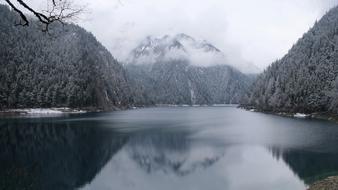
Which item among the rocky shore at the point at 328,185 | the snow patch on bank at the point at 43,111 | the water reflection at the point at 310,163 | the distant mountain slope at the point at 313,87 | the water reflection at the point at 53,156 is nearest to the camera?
the rocky shore at the point at 328,185

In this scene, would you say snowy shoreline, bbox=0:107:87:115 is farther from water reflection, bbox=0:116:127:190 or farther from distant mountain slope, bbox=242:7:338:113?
distant mountain slope, bbox=242:7:338:113

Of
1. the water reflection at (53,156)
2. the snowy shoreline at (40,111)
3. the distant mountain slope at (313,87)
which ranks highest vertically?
the distant mountain slope at (313,87)

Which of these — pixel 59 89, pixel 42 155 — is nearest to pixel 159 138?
pixel 42 155

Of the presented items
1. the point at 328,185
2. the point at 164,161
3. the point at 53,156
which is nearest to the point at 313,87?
the point at 164,161

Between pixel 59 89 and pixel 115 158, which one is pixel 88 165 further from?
pixel 59 89

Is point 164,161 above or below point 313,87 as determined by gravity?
below

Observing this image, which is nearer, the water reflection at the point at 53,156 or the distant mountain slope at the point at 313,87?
the water reflection at the point at 53,156

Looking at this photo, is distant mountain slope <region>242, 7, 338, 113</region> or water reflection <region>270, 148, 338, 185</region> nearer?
water reflection <region>270, 148, 338, 185</region>

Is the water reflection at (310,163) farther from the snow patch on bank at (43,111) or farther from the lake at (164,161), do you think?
the snow patch on bank at (43,111)

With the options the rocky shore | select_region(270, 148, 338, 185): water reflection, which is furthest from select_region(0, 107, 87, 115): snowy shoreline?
the rocky shore

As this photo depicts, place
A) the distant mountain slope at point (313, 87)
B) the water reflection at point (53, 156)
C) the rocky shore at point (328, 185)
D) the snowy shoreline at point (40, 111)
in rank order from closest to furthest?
the rocky shore at point (328, 185) < the water reflection at point (53, 156) < the distant mountain slope at point (313, 87) < the snowy shoreline at point (40, 111)

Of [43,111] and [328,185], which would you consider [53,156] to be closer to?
[328,185]

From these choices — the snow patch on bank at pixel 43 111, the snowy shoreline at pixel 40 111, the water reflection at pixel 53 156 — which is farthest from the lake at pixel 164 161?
the snow patch on bank at pixel 43 111

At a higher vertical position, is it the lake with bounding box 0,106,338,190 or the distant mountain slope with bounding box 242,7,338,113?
the distant mountain slope with bounding box 242,7,338,113
